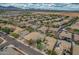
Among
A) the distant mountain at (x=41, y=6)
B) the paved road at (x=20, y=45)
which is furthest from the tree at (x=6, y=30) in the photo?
the distant mountain at (x=41, y=6)

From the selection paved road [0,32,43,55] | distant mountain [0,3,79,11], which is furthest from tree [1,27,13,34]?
distant mountain [0,3,79,11]

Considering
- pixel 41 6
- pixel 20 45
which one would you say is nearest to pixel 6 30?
pixel 20 45

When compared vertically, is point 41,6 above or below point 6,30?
above

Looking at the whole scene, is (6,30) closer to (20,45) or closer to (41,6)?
(20,45)

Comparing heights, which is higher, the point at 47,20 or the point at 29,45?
the point at 47,20

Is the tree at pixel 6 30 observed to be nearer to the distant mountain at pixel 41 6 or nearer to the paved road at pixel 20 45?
the paved road at pixel 20 45

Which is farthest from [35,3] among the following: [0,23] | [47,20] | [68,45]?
[68,45]

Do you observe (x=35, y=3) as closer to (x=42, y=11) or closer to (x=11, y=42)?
(x=42, y=11)
